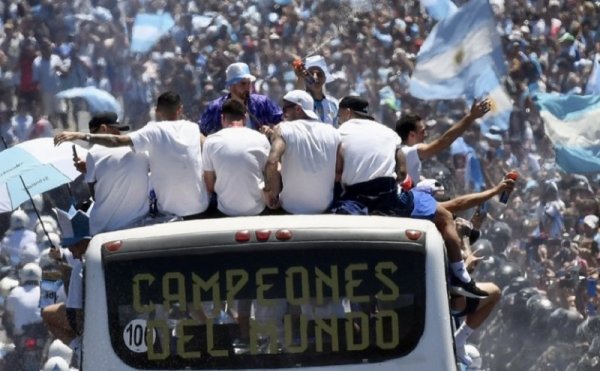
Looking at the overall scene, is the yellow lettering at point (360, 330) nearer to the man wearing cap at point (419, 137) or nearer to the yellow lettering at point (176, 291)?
the yellow lettering at point (176, 291)

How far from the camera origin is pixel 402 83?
106 feet

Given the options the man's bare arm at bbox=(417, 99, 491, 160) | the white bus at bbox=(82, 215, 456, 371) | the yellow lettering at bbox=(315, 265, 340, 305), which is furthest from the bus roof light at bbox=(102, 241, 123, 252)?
the man's bare arm at bbox=(417, 99, 491, 160)

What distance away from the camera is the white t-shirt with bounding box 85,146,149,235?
13.4m

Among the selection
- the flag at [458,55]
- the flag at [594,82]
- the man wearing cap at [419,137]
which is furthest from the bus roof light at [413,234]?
the flag at [594,82]

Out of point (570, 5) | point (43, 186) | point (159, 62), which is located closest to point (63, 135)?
point (43, 186)

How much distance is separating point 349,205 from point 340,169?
0.97 feet

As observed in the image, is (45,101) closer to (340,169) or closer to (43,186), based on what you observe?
(43,186)

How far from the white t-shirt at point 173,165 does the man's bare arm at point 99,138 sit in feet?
0.21

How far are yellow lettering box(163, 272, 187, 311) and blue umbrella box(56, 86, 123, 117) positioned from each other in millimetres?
16982

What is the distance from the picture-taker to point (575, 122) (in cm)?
2895

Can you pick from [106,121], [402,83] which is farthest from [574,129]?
[106,121]

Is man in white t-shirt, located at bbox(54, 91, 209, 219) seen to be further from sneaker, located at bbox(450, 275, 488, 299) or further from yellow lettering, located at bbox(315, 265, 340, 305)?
sneaker, located at bbox(450, 275, 488, 299)

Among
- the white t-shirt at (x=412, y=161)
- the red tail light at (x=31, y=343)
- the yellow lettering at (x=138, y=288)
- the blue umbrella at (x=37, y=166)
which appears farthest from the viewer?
the red tail light at (x=31, y=343)

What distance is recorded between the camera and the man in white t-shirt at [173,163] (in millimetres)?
13312
